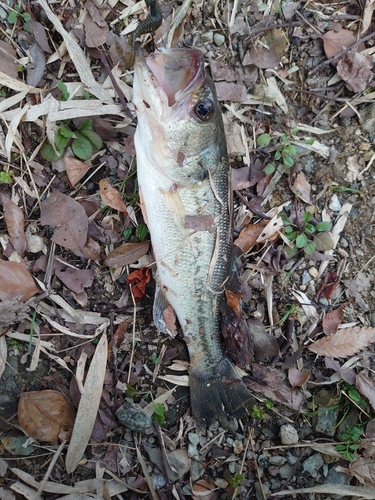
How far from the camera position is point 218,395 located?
10.8ft

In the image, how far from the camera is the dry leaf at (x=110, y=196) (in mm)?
3285

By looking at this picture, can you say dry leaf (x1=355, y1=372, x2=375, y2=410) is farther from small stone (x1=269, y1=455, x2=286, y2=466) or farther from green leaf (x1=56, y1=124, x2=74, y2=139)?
green leaf (x1=56, y1=124, x2=74, y2=139)

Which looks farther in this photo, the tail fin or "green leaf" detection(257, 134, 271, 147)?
"green leaf" detection(257, 134, 271, 147)

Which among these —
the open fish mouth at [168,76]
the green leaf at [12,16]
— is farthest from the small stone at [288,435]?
the green leaf at [12,16]

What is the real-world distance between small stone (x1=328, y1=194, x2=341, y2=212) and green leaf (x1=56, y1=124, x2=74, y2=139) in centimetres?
214

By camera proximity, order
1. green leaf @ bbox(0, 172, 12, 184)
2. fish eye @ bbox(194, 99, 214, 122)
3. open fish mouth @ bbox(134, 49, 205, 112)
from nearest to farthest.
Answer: open fish mouth @ bbox(134, 49, 205, 112), fish eye @ bbox(194, 99, 214, 122), green leaf @ bbox(0, 172, 12, 184)

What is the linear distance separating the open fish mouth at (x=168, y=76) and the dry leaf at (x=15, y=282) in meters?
1.45

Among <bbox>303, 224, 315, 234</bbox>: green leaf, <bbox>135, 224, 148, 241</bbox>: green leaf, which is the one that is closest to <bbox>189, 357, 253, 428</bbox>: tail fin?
<bbox>135, 224, 148, 241</bbox>: green leaf

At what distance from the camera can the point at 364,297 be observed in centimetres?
364

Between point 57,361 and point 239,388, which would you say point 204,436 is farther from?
point 57,361

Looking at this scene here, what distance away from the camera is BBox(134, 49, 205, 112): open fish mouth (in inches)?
110

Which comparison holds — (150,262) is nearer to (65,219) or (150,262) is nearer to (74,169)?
(65,219)

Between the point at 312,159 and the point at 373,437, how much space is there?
222cm

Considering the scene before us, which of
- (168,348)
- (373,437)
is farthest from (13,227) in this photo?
(373,437)
